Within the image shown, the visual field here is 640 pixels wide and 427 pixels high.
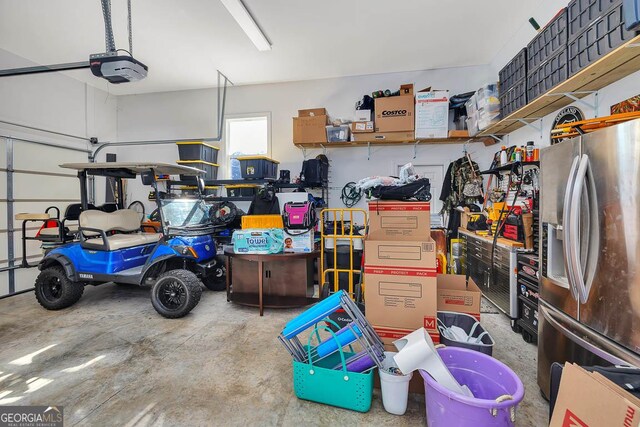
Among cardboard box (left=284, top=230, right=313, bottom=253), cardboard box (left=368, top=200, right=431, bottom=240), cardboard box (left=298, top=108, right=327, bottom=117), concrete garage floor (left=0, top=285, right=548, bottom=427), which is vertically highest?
cardboard box (left=298, top=108, right=327, bottom=117)

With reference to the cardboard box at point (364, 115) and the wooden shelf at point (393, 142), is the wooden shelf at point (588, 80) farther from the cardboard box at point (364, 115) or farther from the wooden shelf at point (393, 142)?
the cardboard box at point (364, 115)

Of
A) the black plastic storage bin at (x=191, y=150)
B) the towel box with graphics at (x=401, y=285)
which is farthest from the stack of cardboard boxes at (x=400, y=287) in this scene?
the black plastic storage bin at (x=191, y=150)

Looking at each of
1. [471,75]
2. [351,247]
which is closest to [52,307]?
[351,247]

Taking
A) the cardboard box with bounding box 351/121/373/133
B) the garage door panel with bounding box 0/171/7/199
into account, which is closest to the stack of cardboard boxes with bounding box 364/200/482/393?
the cardboard box with bounding box 351/121/373/133

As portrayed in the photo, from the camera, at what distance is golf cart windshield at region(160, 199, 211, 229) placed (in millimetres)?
3668

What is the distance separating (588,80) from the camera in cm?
237

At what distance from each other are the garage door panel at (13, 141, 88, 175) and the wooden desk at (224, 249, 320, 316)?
12.2 ft

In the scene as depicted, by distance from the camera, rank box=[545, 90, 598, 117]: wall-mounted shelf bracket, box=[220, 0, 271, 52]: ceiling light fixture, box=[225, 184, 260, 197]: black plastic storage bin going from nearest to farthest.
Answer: box=[545, 90, 598, 117]: wall-mounted shelf bracket
box=[220, 0, 271, 52]: ceiling light fixture
box=[225, 184, 260, 197]: black plastic storage bin

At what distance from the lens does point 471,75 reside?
15.4ft

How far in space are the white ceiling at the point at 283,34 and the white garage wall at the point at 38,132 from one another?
39cm

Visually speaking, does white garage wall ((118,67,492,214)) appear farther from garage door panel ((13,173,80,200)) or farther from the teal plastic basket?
the teal plastic basket

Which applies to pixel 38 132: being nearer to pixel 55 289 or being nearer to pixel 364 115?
pixel 55 289

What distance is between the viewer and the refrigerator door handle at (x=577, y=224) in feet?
4.59

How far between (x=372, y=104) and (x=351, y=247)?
8.59ft
